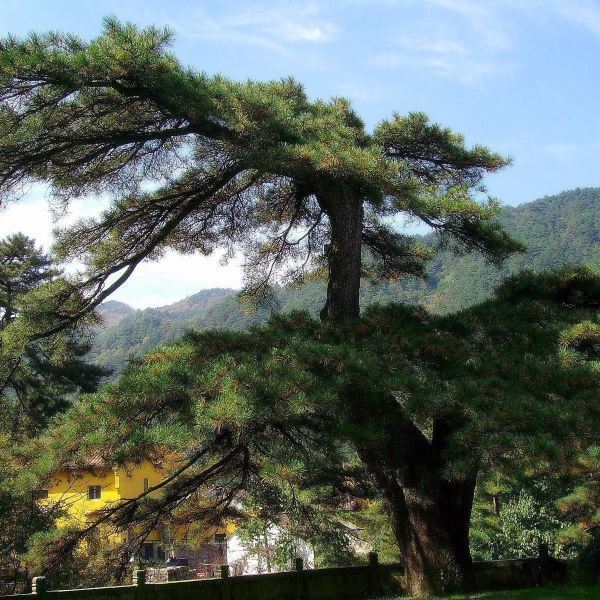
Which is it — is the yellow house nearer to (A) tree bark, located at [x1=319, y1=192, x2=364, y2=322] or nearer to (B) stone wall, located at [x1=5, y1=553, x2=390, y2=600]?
(B) stone wall, located at [x1=5, y1=553, x2=390, y2=600]

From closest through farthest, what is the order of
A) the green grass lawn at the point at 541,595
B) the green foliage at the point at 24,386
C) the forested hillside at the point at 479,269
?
1. the green foliage at the point at 24,386
2. the green grass lawn at the point at 541,595
3. the forested hillside at the point at 479,269

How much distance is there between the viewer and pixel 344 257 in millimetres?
6887

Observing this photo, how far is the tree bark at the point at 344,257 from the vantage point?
6773 mm

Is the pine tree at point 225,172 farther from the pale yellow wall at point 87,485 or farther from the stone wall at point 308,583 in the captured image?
the stone wall at point 308,583

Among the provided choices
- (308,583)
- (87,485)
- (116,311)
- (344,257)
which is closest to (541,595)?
(308,583)

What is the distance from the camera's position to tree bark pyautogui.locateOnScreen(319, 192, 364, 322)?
22.2 ft

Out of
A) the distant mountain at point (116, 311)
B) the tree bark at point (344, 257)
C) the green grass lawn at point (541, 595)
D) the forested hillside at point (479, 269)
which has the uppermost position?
the distant mountain at point (116, 311)

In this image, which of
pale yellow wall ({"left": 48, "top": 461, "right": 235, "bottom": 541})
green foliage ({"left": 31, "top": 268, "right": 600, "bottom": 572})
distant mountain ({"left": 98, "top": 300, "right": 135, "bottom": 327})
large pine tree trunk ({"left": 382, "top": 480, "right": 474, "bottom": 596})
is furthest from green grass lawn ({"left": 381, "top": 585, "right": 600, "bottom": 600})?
distant mountain ({"left": 98, "top": 300, "right": 135, "bottom": 327})

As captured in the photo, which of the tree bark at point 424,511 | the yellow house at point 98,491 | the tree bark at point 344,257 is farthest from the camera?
the tree bark at point 344,257

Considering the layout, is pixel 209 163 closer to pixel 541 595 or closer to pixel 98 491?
pixel 98 491

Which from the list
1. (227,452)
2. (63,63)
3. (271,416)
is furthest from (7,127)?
(227,452)

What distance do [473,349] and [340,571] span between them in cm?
496

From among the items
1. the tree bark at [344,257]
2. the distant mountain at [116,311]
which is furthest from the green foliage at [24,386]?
the distant mountain at [116,311]

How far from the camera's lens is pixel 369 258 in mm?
8414
